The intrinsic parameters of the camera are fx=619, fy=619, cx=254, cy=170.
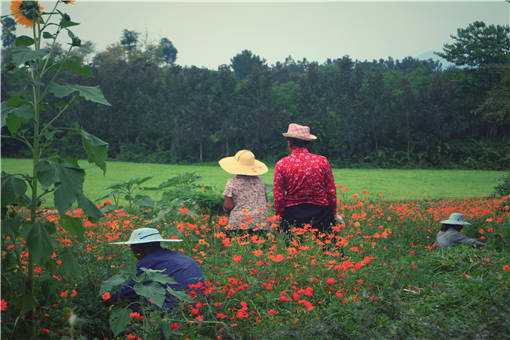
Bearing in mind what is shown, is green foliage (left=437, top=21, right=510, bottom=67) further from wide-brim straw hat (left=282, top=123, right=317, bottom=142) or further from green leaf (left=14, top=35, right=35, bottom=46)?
green leaf (left=14, top=35, right=35, bottom=46)

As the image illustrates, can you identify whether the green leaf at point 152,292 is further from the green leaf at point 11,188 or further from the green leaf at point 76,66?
the green leaf at point 76,66

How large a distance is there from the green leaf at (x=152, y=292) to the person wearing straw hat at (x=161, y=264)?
463 mm

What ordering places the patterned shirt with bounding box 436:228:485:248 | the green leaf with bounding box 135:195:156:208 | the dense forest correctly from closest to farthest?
the green leaf with bounding box 135:195:156:208 < the patterned shirt with bounding box 436:228:485:248 < the dense forest

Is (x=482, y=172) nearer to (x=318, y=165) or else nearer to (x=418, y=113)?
(x=418, y=113)

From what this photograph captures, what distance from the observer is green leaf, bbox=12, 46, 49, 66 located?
3400 mm

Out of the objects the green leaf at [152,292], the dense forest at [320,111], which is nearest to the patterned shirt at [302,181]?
the green leaf at [152,292]

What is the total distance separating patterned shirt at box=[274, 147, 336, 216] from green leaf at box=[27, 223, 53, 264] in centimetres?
338

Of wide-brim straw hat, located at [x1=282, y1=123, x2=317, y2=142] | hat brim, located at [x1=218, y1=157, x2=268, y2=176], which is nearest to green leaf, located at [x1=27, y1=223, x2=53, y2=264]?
wide-brim straw hat, located at [x1=282, y1=123, x2=317, y2=142]

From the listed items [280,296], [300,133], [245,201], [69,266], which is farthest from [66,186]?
[245,201]

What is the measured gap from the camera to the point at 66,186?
3344 mm

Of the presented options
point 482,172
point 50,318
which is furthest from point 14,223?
point 482,172

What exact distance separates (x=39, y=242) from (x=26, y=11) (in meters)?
1.35

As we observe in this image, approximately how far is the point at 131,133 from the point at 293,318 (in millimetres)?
31663

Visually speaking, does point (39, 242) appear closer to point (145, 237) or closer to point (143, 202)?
point (145, 237)
